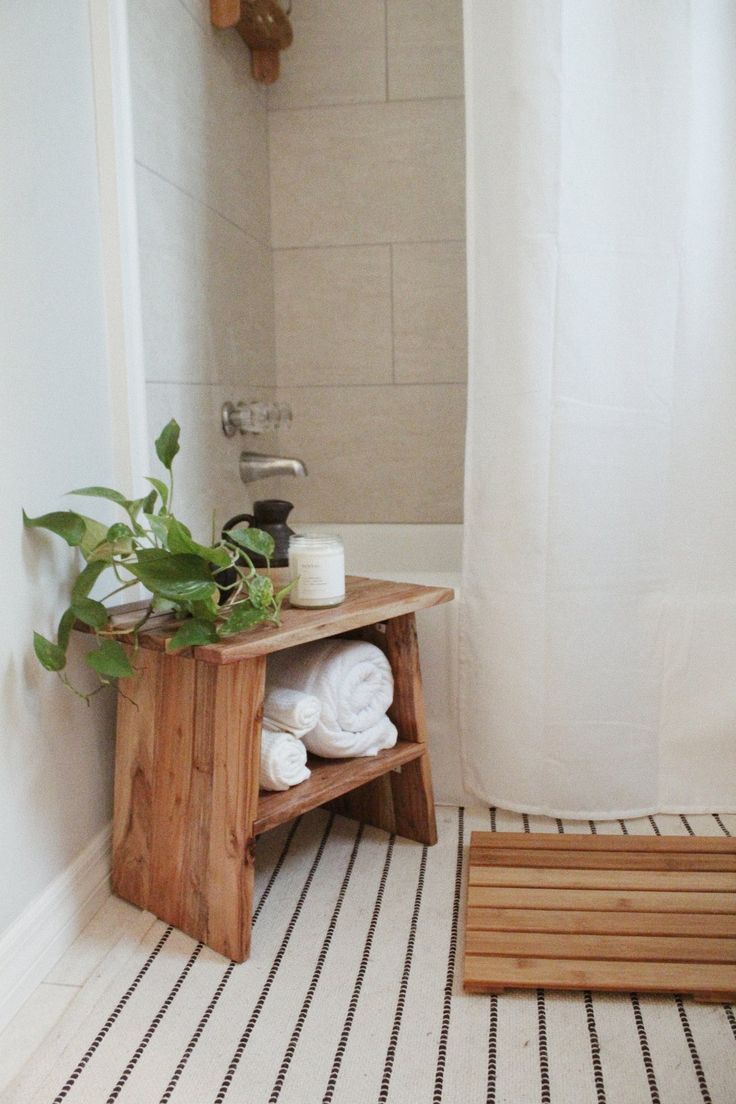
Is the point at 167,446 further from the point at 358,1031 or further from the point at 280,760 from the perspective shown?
the point at 358,1031

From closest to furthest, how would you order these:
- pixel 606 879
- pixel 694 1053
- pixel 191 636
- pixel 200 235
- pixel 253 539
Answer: pixel 694 1053 < pixel 191 636 < pixel 253 539 < pixel 606 879 < pixel 200 235

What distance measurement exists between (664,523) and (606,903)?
64 cm

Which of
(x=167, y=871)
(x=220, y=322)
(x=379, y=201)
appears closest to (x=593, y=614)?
(x=167, y=871)

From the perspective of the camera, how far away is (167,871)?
1476 millimetres

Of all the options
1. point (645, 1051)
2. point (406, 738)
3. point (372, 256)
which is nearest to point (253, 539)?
point (406, 738)

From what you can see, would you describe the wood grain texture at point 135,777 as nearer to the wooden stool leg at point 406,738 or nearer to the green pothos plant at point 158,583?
the green pothos plant at point 158,583

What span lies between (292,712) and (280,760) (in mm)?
75

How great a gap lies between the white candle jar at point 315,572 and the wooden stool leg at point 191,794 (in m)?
0.18

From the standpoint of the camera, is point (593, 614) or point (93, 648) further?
point (593, 614)

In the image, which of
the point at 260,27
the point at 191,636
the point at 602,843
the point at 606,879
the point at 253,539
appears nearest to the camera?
the point at 191,636

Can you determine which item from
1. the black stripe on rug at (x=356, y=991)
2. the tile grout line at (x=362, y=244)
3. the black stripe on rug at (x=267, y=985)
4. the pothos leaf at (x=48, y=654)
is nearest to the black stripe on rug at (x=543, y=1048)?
the black stripe on rug at (x=356, y=991)

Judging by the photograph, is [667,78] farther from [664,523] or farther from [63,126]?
[63,126]

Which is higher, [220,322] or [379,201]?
[379,201]

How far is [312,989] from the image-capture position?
1.33 metres
